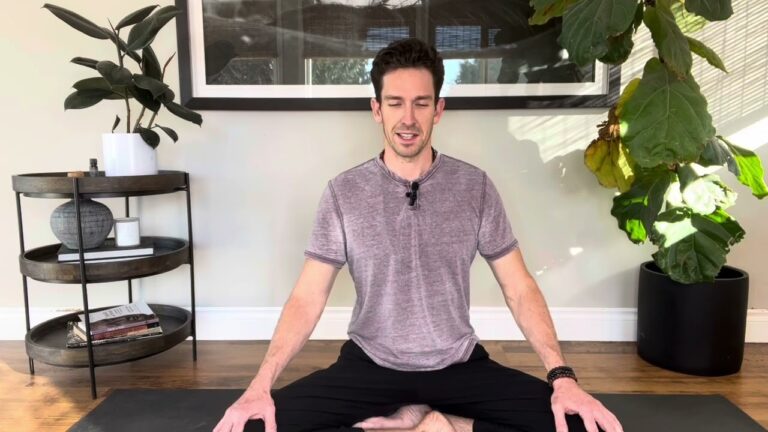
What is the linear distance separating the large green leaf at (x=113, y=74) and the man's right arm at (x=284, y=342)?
854 mm

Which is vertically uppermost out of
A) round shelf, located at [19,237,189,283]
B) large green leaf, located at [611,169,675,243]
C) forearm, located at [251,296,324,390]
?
large green leaf, located at [611,169,675,243]

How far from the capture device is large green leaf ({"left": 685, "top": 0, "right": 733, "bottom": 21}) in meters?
1.61

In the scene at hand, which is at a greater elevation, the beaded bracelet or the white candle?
the white candle

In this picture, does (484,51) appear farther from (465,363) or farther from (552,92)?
(465,363)

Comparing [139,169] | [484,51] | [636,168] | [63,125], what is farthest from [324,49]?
[636,168]

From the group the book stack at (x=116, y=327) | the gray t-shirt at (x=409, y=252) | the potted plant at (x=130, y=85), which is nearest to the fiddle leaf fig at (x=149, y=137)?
the potted plant at (x=130, y=85)

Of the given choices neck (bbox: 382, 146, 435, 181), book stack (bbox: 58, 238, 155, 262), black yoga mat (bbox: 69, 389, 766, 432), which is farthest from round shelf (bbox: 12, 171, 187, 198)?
neck (bbox: 382, 146, 435, 181)

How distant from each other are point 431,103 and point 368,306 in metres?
0.54

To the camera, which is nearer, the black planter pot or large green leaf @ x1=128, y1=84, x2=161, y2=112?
large green leaf @ x1=128, y1=84, x2=161, y2=112

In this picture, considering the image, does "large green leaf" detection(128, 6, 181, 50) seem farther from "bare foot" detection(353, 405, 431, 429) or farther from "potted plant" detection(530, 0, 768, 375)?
"bare foot" detection(353, 405, 431, 429)

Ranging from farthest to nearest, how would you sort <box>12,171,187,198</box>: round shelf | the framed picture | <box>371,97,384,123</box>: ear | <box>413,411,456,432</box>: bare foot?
the framed picture → <box>12,171,187,198</box>: round shelf → <box>371,97,384,123</box>: ear → <box>413,411,456,432</box>: bare foot

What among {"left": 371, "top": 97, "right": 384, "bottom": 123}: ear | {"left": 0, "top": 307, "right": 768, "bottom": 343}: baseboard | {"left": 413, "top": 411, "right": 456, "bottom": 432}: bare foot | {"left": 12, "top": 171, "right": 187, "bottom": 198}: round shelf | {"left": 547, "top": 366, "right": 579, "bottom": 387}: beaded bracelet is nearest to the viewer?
{"left": 547, "top": 366, "right": 579, "bottom": 387}: beaded bracelet

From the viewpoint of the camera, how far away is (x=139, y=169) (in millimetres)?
1841

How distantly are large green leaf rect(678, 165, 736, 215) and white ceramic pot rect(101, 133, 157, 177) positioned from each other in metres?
1.85
